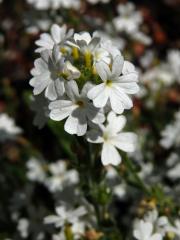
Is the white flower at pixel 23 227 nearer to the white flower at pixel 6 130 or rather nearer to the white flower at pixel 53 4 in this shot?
the white flower at pixel 6 130

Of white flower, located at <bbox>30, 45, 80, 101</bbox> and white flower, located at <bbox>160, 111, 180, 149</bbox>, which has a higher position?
white flower, located at <bbox>160, 111, 180, 149</bbox>

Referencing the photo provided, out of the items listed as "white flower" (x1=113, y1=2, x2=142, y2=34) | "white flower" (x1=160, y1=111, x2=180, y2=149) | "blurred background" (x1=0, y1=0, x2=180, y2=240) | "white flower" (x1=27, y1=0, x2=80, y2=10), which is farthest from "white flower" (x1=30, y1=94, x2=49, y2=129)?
"white flower" (x1=113, y1=2, x2=142, y2=34)

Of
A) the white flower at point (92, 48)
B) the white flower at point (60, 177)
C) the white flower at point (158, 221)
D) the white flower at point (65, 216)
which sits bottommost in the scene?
the white flower at point (158, 221)

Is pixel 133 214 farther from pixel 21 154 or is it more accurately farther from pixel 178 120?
pixel 21 154

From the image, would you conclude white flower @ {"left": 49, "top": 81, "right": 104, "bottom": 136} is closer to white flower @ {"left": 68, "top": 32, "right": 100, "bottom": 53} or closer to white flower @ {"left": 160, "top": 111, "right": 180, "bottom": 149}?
white flower @ {"left": 68, "top": 32, "right": 100, "bottom": 53}

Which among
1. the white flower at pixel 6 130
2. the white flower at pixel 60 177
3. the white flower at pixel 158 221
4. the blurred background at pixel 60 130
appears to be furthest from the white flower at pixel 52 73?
the white flower at pixel 60 177

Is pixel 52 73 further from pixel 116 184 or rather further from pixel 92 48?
pixel 116 184

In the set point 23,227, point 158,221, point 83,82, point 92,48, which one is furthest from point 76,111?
point 23,227
